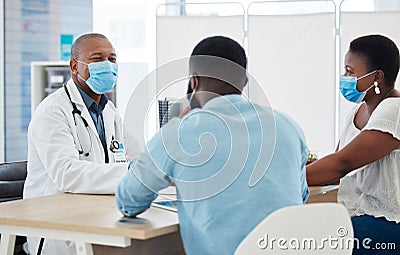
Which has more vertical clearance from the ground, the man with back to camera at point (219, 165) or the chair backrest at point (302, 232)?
the man with back to camera at point (219, 165)

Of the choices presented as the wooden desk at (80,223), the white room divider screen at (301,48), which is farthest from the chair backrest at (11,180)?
the white room divider screen at (301,48)

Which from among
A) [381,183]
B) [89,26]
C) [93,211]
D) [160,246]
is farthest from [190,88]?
[89,26]

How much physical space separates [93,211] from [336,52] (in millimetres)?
2678

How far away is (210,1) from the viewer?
515 cm

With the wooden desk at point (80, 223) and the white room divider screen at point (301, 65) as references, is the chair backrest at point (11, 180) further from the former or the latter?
the white room divider screen at point (301, 65)

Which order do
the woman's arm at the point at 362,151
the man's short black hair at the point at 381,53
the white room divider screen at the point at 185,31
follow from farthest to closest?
the white room divider screen at the point at 185,31
the man's short black hair at the point at 381,53
the woman's arm at the point at 362,151

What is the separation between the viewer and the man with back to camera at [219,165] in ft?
5.99

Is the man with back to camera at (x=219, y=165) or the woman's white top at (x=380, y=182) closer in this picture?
the man with back to camera at (x=219, y=165)

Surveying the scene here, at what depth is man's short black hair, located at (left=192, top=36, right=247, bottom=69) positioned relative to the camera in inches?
76.2

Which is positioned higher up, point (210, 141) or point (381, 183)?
point (210, 141)

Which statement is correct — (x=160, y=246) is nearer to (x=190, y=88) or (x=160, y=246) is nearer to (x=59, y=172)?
(x=59, y=172)

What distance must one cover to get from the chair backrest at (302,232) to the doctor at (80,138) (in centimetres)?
90

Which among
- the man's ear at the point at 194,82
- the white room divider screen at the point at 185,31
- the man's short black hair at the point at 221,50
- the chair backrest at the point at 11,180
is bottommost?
the chair backrest at the point at 11,180

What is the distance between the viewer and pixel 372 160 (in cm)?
243
